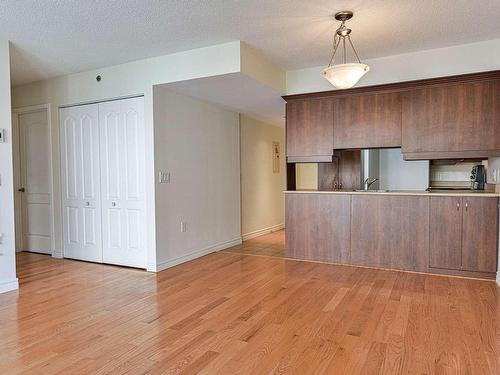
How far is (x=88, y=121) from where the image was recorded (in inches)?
182

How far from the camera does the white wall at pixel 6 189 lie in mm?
3443

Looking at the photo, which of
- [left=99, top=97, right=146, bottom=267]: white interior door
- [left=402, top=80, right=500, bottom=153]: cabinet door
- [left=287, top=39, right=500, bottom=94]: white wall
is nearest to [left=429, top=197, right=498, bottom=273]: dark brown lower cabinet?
[left=402, top=80, right=500, bottom=153]: cabinet door

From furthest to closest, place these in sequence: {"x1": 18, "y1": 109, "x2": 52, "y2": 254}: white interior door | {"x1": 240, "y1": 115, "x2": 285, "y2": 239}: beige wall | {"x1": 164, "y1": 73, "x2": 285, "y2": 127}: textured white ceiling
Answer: {"x1": 240, "y1": 115, "x2": 285, "y2": 239}: beige wall → {"x1": 18, "y1": 109, "x2": 52, "y2": 254}: white interior door → {"x1": 164, "y1": 73, "x2": 285, "y2": 127}: textured white ceiling

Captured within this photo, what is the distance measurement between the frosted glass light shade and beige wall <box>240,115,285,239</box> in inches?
116

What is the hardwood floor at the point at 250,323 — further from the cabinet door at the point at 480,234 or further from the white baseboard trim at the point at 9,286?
the cabinet door at the point at 480,234

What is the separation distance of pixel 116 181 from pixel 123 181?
12 cm

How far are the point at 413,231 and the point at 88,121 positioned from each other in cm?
420

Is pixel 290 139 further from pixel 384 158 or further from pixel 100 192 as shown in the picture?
pixel 100 192

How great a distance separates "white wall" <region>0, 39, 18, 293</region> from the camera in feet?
11.3

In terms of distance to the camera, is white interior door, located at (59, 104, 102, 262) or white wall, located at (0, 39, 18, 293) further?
white interior door, located at (59, 104, 102, 262)

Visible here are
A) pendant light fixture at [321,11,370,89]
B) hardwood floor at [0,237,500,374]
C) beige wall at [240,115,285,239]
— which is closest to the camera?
hardwood floor at [0,237,500,374]

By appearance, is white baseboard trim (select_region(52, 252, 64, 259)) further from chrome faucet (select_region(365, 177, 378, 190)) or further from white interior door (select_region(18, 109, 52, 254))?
chrome faucet (select_region(365, 177, 378, 190))

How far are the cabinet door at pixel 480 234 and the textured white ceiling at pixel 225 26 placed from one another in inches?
67.3

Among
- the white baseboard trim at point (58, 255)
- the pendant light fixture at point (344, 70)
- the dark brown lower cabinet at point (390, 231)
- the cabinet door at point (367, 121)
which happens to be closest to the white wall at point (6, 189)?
the white baseboard trim at point (58, 255)
